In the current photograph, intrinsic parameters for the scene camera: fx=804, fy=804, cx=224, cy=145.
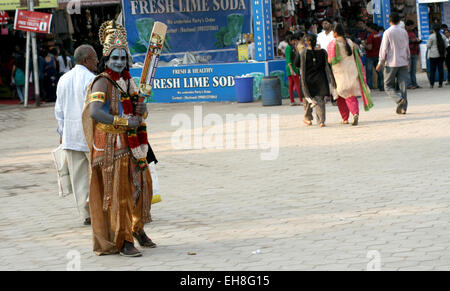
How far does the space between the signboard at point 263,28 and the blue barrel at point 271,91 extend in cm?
126

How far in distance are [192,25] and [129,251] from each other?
1809 cm

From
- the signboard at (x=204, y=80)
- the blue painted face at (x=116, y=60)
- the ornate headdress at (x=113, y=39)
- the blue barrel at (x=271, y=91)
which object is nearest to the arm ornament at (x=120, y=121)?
the blue painted face at (x=116, y=60)

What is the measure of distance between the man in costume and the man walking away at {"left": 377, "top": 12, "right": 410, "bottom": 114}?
8.85 m

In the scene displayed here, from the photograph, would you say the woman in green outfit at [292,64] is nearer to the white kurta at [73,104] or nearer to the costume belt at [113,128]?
the white kurta at [73,104]

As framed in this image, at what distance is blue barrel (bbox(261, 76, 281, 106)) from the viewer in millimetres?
18656

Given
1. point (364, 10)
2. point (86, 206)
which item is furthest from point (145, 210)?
point (364, 10)

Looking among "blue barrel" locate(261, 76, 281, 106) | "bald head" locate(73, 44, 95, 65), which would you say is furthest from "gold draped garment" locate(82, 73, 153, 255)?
"blue barrel" locate(261, 76, 281, 106)

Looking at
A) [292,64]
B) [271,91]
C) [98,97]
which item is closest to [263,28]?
[292,64]

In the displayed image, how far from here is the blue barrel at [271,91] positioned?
18.7m

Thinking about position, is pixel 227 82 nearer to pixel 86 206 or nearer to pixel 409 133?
pixel 409 133

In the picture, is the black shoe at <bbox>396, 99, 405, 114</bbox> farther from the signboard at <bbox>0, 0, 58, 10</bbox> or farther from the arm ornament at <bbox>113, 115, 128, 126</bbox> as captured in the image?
the signboard at <bbox>0, 0, 58, 10</bbox>

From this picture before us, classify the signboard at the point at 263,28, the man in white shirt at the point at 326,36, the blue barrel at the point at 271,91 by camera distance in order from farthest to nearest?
the signboard at the point at 263,28 → the blue barrel at the point at 271,91 → the man in white shirt at the point at 326,36

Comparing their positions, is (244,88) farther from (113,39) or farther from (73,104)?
(113,39)

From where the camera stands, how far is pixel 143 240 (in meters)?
6.64
